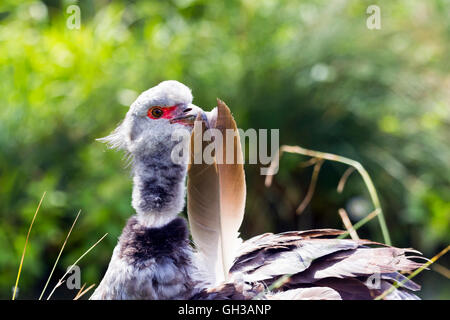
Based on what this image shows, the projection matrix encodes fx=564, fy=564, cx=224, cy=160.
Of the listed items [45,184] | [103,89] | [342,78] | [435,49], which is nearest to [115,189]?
[45,184]

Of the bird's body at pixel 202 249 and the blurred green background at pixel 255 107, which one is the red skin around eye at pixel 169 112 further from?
the blurred green background at pixel 255 107

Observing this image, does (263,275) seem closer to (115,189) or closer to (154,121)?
(154,121)

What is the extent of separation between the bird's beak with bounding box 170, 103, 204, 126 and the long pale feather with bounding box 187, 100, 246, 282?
102mm

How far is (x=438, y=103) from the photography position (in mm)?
3305

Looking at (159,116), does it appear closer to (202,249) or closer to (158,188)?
(158,188)

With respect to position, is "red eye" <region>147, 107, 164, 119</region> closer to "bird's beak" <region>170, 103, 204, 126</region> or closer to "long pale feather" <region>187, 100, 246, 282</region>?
"bird's beak" <region>170, 103, 204, 126</region>

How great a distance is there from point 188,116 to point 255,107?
76.2 inches

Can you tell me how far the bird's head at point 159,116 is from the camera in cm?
127

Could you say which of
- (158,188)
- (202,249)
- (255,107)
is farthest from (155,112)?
(255,107)

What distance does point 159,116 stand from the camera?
129cm

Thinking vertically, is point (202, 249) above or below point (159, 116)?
below

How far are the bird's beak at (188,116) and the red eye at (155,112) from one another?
31 mm


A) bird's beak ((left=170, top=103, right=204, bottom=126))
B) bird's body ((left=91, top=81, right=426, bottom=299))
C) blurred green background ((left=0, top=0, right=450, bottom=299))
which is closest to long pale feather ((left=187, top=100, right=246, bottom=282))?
bird's body ((left=91, top=81, right=426, bottom=299))

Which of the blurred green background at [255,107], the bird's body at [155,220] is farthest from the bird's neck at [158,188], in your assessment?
the blurred green background at [255,107]
